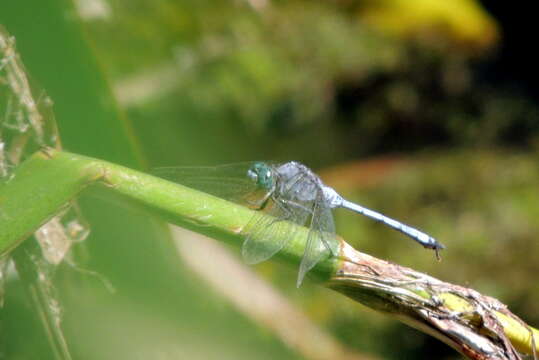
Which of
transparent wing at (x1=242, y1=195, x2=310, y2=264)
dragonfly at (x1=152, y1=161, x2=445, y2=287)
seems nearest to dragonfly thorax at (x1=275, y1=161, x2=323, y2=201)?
dragonfly at (x1=152, y1=161, x2=445, y2=287)

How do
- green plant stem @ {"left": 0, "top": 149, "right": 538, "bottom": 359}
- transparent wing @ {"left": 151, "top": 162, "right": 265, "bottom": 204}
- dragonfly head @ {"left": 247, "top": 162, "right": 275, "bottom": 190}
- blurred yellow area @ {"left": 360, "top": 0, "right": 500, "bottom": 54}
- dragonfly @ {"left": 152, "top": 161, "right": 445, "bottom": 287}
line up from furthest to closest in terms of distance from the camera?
blurred yellow area @ {"left": 360, "top": 0, "right": 500, "bottom": 54}
dragonfly head @ {"left": 247, "top": 162, "right": 275, "bottom": 190}
transparent wing @ {"left": 151, "top": 162, "right": 265, "bottom": 204}
dragonfly @ {"left": 152, "top": 161, "right": 445, "bottom": 287}
green plant stem @ {"left": 0, "top": 149, "right": 538, "bottom": 359}

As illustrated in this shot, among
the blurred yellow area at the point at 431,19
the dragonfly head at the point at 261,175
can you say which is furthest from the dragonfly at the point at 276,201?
the blurred yellow area at the point at 431,19

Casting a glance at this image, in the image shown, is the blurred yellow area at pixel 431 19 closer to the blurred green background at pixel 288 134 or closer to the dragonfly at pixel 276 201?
the blurred green background at pixel 288 134

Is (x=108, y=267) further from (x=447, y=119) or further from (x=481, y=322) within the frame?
(x=447, y=119)

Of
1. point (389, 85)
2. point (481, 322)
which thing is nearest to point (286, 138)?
point (389, 85)

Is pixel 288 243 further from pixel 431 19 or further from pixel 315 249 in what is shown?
pixel 431 19

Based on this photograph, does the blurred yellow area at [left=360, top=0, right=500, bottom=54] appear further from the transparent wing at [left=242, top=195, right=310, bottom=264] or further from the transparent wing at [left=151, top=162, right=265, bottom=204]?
the transparent wing at [left=242, top=195, right=310, bottom=264]
